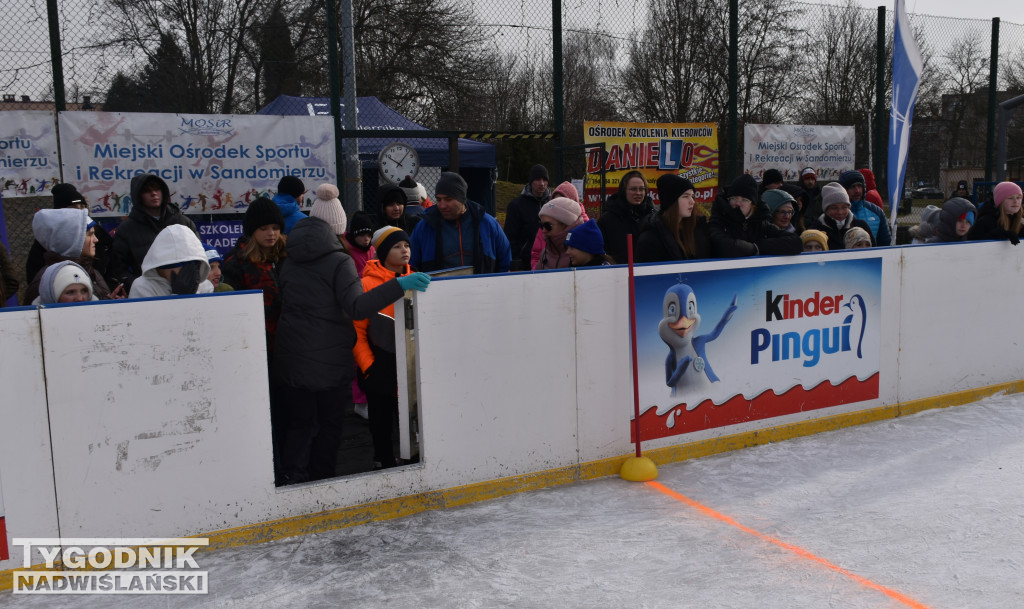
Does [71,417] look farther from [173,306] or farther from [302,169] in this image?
[302,169]

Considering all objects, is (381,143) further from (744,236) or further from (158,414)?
(158,414)

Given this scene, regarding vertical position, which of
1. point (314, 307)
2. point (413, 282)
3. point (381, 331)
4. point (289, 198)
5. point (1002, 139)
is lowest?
point (381, 331)

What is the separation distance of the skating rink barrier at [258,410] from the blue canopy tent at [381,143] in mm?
5588

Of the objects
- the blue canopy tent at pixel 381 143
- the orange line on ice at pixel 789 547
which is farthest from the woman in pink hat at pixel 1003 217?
the blue canopy tent at pixel 381 143

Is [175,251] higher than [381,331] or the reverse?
higher

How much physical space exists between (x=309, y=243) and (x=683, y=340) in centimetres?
220

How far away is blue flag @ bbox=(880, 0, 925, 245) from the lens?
653cm

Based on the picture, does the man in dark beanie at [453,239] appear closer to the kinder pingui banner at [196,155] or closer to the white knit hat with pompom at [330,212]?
the white knit hat with pompom at [330,212]

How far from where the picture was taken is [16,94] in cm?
575

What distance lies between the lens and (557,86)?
300 inches

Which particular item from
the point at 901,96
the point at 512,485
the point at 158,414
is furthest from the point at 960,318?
the point at 158,414

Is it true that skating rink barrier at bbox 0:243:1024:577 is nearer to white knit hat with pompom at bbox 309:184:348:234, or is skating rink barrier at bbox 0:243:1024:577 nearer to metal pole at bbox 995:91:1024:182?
white knit hat with pompom at bbox 309:184:348:234

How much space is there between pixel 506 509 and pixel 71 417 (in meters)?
2.00

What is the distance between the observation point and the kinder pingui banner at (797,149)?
900 cm
